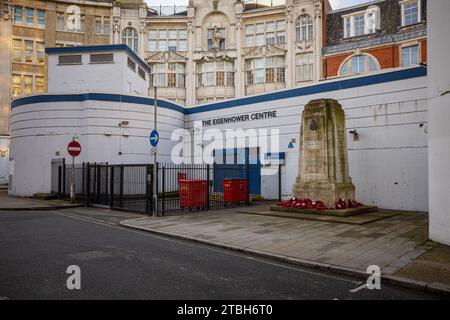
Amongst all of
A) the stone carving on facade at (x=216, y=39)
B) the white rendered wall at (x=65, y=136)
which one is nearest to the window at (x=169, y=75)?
the stone carving on facade at (x=216, y=39)

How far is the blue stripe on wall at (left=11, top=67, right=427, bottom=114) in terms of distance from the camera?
15.7m

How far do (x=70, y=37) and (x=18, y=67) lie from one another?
6294mm

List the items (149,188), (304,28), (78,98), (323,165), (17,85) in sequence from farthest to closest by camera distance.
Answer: (17,85)
(304,28)
(78,98)
(149,188)
(323,165)

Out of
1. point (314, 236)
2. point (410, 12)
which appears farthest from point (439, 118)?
point (410, 12)

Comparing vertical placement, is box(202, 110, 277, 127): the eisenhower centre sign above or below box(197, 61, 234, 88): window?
below

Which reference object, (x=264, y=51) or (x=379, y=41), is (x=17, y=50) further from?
(x=379, y=41)

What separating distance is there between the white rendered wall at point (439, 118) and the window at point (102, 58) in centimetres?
2024

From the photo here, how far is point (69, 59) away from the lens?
2398 centimetres

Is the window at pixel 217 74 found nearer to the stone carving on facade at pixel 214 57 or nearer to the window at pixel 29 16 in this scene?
the stone carving on facade at pixel 214 57

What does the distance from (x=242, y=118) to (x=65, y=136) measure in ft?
35.7

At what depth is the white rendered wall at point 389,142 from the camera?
14828 mm

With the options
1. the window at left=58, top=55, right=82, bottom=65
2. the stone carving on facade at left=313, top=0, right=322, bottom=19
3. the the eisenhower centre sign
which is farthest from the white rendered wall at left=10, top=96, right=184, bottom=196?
the stone carving on facade at left=313, top=0, right=322, bottom=19

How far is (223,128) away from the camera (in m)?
23.2

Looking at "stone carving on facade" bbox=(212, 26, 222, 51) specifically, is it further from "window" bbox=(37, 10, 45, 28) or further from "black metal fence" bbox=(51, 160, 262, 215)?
"window" bbox=(37, 10, 45, 28)
